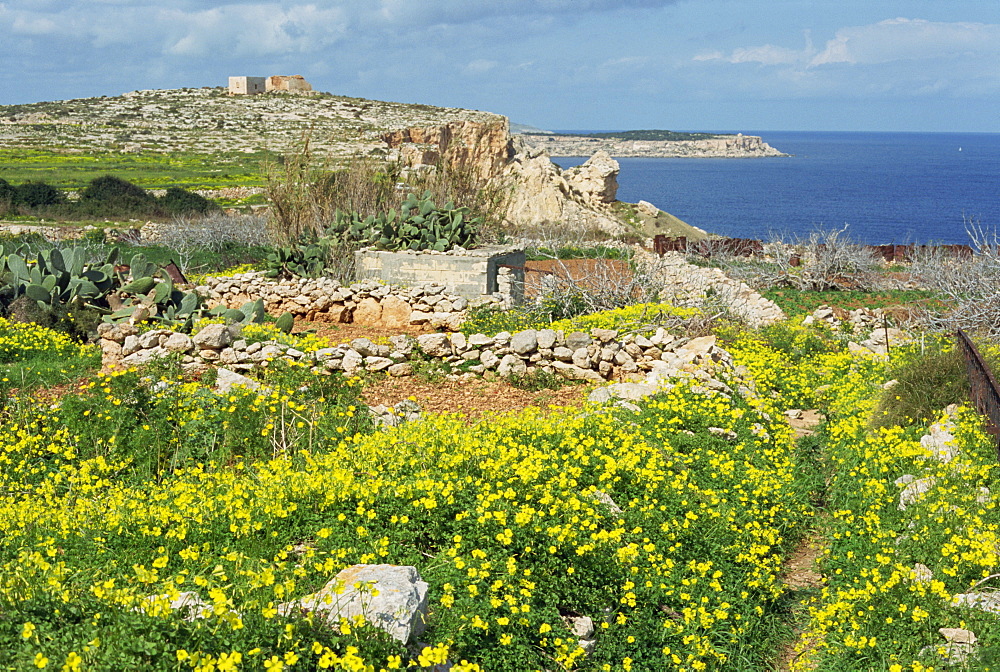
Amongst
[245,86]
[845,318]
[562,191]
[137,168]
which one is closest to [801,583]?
[845,318]

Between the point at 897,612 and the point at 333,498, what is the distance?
327 cm

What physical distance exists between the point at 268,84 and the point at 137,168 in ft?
94.8

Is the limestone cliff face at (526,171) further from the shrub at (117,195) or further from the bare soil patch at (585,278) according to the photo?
the bare soil patch at (585,278)

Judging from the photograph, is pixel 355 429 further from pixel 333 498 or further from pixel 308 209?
pixel 308 209

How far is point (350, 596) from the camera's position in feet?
13.0

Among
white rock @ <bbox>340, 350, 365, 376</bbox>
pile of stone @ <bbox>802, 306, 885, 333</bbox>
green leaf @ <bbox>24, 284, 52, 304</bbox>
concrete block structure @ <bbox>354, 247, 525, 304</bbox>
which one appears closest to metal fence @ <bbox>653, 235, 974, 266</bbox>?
pile of stone @ <bbox>802, 306, 885, 333</bbox>

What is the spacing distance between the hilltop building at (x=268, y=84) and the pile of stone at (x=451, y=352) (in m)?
69.6

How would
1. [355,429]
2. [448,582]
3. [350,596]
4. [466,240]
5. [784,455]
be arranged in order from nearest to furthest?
[350,596], [448,582], [355,429], [784,455], [466,240]

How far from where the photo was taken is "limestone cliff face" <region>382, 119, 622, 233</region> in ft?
125

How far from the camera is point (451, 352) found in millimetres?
10172

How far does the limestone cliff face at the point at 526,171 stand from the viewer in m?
38.1

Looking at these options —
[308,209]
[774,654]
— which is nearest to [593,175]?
[308,209]

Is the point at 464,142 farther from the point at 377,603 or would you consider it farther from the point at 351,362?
the point at 377,603

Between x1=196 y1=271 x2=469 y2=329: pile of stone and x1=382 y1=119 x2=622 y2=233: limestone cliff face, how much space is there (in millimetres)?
19053
